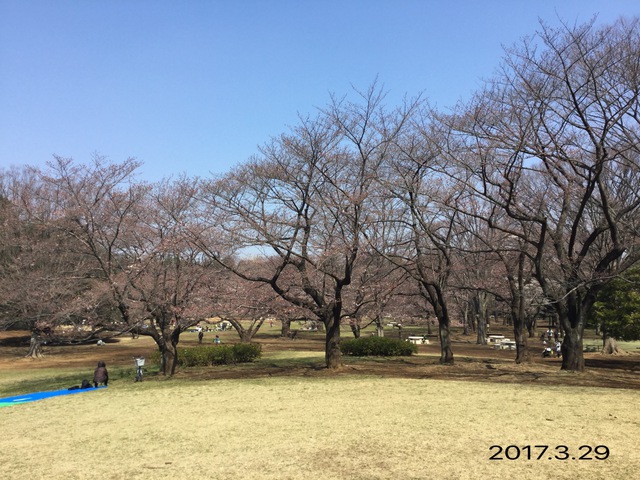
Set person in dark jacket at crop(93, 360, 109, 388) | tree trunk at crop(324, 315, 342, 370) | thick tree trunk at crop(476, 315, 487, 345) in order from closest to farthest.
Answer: person in dark jacket at crop(93, 360, 109, 388) < tree trunk at crop(324, 315, 342, 370) < thick tree trunk at crop(476, 315, 487, 345)

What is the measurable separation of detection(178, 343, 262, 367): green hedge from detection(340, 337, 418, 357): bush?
16.9ft

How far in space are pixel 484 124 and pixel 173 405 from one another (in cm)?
1180

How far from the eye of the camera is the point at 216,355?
22828mm

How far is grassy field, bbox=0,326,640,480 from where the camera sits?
658cm

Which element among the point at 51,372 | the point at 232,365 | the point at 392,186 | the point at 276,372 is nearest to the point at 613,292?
the point at 392,186

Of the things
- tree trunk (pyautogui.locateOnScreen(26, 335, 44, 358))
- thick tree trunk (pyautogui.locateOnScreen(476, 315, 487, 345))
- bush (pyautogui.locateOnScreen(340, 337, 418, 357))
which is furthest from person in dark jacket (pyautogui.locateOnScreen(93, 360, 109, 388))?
thick tree trunk (pyautogui.locateOnScreen(476, 315, 487, 345))

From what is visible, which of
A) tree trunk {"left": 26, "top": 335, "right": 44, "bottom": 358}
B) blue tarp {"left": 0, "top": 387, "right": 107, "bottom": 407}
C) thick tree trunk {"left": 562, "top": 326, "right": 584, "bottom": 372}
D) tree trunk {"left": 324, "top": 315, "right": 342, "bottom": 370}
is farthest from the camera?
tree trunk {"left": 26, "top": 335, "right": 44, "bottom": 358}

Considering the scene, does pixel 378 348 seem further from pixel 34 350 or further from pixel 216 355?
pixel 34 350

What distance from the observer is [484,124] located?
15.0m

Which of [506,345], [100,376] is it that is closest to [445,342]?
[100,376]

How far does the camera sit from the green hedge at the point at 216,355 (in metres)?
22.1

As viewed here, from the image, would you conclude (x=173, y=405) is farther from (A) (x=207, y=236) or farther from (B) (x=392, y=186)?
(B) (x=392, y=186)

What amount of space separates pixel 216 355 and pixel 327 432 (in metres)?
15.2

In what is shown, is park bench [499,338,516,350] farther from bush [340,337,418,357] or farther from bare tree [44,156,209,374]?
bare tree [44,156,209,374]
